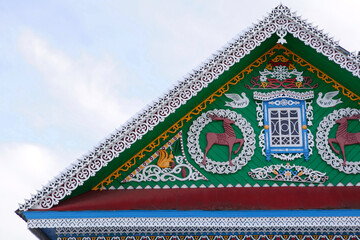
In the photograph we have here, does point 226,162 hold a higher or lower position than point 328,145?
lower

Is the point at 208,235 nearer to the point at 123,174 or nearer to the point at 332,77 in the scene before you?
the point at 123,174

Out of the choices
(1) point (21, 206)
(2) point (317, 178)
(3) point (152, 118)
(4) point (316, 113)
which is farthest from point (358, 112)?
(1) point (21, 206)

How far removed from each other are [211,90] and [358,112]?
2.34 m

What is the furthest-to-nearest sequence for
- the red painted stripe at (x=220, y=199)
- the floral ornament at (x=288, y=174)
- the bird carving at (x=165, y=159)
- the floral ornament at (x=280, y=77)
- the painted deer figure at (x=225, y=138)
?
the floral ornament at (x=280, y=77) → the painted deer figure at (x=225, y=138) → the bird carving at (x=165, y=159) → the floral ornament at (x=288, y=174) → the red painted stripe at (x=220, y=199)

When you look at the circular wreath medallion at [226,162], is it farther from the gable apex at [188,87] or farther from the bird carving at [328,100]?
the bird carving at [328,100]

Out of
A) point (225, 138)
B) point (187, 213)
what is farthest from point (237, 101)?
point (187, 213)

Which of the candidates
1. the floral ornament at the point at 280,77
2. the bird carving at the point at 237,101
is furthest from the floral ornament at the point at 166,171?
the floral ornament at the point at 280,77

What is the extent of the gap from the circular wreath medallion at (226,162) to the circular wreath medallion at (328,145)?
1042mm

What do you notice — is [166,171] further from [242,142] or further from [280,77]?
[280,77]

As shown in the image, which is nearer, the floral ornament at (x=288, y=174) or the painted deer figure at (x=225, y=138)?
the floral ornament at (x=288, y=174)

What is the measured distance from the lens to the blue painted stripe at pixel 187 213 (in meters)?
8.67

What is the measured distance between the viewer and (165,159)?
945 cm

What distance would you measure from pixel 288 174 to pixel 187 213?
172 centimetres

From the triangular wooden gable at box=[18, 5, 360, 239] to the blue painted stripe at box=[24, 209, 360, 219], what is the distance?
0.11 metres
